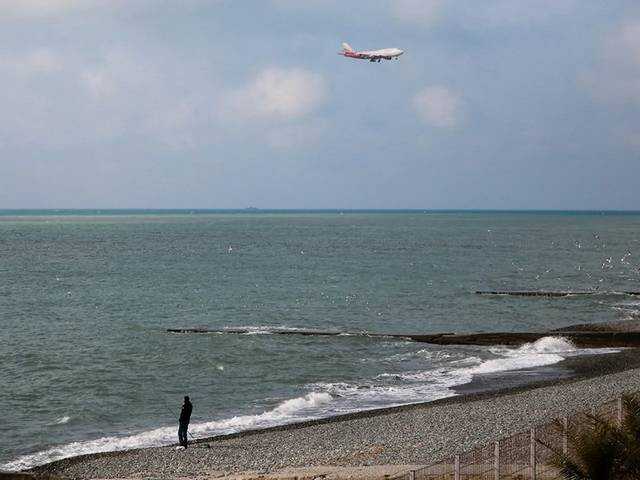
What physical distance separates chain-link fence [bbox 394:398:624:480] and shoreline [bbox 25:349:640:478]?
539 cm

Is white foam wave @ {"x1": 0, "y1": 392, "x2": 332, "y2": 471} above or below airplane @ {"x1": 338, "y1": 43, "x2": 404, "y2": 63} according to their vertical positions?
below

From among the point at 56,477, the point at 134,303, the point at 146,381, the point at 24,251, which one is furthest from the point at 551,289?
the point at 24,251

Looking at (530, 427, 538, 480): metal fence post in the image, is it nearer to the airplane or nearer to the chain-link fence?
the chain-link fence

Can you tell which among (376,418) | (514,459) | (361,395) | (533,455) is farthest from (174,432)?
(533,455)

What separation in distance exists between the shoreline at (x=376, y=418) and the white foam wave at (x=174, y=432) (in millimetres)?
1150

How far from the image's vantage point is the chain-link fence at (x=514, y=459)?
18.8 meters

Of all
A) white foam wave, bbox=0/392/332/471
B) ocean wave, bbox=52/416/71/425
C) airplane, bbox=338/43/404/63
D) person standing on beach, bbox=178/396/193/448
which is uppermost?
airplane, bbox=338/43/404/63

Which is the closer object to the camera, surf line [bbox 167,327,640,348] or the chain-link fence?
the chain-link fence

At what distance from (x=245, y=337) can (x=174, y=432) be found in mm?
24557

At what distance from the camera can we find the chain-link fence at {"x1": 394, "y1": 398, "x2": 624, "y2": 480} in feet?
61.8

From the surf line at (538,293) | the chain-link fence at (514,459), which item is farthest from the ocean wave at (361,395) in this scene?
the surf line at (538,293)

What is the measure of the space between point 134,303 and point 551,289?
154 feet

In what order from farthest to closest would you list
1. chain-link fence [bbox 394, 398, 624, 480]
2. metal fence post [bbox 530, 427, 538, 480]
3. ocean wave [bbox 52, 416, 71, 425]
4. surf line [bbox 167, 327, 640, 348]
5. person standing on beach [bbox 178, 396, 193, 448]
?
surf line [bbox 167, 327, 640, 348] < ocean wave [bbox 52, 416, 71, 425] < person standing on beach [bbox 178, 396, 193, 448] < metal fence post [bbox 530, 427, 538, 480] < chain-link fence [bbox 394, 398, 624, 480]

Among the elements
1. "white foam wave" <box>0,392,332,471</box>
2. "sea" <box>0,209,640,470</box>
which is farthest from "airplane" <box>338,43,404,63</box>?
"white foam wave" <box>0,392,332,471</box>
